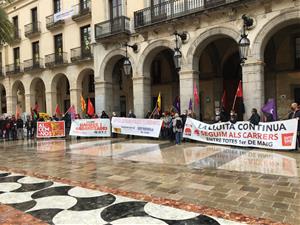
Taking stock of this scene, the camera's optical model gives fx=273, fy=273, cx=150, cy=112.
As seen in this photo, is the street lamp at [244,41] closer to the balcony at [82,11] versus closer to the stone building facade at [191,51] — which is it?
the stone building facade at [191,51]

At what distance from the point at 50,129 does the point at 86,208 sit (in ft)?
41.4

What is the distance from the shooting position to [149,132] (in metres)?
13.2

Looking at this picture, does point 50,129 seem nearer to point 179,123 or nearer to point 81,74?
point 81,74

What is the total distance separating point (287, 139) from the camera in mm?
8984

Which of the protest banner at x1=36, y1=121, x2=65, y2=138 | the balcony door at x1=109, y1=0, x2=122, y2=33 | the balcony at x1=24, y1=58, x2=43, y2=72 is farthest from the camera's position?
the balcony at x1=24, y1=58, x2=43, y2=72

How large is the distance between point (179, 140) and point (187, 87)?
315cm

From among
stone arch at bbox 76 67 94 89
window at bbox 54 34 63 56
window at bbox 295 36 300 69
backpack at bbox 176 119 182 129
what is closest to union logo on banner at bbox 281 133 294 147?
backpack at bbox 176 119 182 129

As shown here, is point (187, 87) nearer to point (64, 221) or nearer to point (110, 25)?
point (110, 25)

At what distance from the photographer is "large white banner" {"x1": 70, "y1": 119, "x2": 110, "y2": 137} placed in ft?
49.2

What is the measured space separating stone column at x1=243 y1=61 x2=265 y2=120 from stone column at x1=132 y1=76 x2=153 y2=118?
5678 millimetres

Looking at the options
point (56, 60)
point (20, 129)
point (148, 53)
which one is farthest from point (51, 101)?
point (148, 53)

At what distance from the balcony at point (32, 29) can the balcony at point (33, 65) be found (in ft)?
7.23

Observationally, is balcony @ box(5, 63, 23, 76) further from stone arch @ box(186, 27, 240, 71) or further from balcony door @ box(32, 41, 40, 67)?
stone arch @ box(186, 27, 240, 71)

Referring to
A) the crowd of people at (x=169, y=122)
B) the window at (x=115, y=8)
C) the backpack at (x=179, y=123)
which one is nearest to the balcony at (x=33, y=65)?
the crowd of people at (x=169, y=122)
